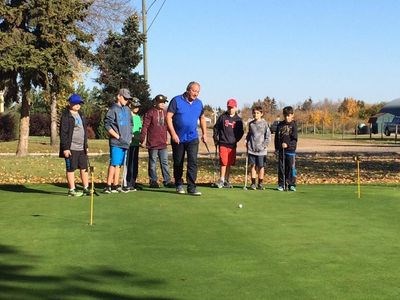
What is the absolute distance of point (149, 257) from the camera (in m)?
5.98

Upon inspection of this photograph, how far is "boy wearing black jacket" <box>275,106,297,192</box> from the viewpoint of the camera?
474 inches

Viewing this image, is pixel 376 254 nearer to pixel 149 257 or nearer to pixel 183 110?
pixel 149 257

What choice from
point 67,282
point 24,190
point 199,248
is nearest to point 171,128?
point 24,190

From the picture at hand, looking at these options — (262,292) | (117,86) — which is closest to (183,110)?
(262,292)

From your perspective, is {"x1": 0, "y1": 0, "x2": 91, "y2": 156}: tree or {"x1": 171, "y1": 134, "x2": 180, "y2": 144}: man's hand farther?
{"x1": 0, "y1": 0, "x2": 91, "y2": 156}: tree

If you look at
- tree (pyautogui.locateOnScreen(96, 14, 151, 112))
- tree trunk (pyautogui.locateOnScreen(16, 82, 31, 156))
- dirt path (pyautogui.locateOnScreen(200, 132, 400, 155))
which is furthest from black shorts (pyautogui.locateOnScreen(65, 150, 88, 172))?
tree (pyautogui.locateOnScreen(96, 14, 151, 112))

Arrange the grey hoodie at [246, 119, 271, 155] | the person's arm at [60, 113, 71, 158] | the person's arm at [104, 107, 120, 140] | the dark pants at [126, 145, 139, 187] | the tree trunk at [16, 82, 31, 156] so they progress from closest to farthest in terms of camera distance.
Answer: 1. the person's arm at [60, 113, 71, 158]
2. the person's arm at [104, 107, 120, 140]
3. the dark pants at [126, 145, 139, 187]
4. the grey hoodie at [246, 119, 271, 155]
5. the tree trunk at [16, 82, 31, 156]

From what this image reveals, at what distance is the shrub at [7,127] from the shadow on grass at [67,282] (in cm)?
4265

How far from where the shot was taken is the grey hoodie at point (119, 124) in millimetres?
10898

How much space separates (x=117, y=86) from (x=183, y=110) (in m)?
34.3

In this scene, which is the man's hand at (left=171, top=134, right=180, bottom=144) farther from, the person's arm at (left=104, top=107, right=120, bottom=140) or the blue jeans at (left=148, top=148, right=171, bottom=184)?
the blue jeans at (left=148, top=148, right=171, bottom=184)

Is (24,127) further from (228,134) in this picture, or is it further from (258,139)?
(258,139)

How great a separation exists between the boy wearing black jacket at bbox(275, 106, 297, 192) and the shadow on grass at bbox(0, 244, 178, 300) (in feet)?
22.7

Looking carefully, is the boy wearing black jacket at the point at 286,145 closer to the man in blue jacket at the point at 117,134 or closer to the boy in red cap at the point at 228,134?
the boy in red cap at the point at 228,134
